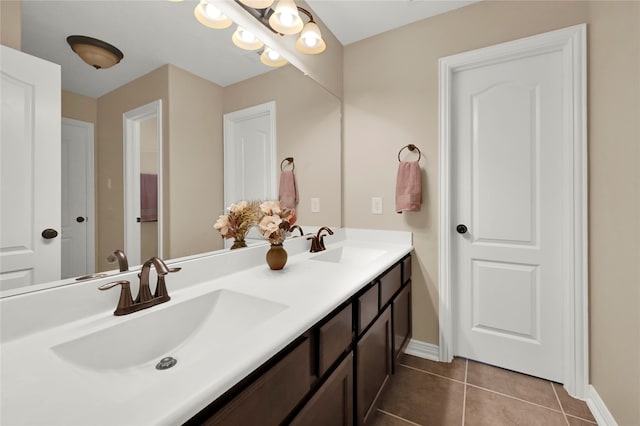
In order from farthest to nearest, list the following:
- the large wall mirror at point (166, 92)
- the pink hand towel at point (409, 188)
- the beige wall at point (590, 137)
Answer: the pink hand towel at point (409, 188)
the beige wall at point (590, 137)
the large wall mirror at point (166, 92)

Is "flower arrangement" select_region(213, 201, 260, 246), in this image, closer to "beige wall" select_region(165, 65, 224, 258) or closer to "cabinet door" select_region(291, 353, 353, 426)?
"beige wall" select_region(165, 65, 224, 258)

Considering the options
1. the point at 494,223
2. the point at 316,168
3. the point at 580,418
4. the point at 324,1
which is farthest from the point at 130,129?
the point at 580,418

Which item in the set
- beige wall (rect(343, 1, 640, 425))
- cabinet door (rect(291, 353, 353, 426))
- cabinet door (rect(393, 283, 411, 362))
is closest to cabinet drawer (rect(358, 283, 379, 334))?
cabinet door (rect(291, 353, 353, 426))

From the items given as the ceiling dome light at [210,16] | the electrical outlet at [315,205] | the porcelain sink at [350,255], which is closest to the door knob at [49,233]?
the ceiling dome light at [210,16]

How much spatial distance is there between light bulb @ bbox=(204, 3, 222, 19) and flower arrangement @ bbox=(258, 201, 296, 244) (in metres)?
0.87

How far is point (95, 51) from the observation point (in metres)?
0.85

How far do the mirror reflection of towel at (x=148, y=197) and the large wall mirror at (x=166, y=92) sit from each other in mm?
29

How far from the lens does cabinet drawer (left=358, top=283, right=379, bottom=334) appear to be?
1.15m

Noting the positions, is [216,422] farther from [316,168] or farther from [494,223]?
[494,223]

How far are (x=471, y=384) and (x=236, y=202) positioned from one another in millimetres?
1760

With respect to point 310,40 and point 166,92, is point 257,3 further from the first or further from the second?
point 166,92

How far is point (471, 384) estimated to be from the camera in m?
1.70

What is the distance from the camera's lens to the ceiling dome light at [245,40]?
1.35m

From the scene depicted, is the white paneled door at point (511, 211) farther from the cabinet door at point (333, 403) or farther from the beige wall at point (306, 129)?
the cabinet door at point (333, 403)
